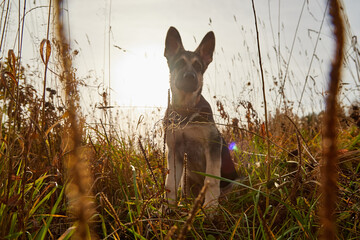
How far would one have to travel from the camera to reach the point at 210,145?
268 centimetres

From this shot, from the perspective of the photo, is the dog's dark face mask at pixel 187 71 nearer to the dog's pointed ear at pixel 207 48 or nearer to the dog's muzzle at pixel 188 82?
the dog's muzzle at pixel 188 82

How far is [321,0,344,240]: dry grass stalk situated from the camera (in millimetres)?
223

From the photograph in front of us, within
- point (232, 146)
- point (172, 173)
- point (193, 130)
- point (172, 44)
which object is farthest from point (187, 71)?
point (232, 146)

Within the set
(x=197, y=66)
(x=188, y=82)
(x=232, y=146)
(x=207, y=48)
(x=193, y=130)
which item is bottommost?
(x=232, y=146)

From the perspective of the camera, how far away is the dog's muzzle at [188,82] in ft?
10.5

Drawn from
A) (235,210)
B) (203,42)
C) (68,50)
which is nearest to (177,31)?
(203,42)

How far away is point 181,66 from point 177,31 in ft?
1.51

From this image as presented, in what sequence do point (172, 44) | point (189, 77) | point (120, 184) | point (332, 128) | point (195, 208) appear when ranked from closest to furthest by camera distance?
point (332, 128) → point (195, 208) → point (120, 184) → point (189, 77) → point (172, 44)

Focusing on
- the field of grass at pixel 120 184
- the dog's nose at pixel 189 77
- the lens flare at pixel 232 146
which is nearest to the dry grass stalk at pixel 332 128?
the field of grass at pixel 120 184

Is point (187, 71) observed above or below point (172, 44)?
below

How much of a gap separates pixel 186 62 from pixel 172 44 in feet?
1.25

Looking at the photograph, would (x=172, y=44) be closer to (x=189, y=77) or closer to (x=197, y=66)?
(x=197, y=66)

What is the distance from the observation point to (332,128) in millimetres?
226

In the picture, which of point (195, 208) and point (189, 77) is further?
point (189, 77)
